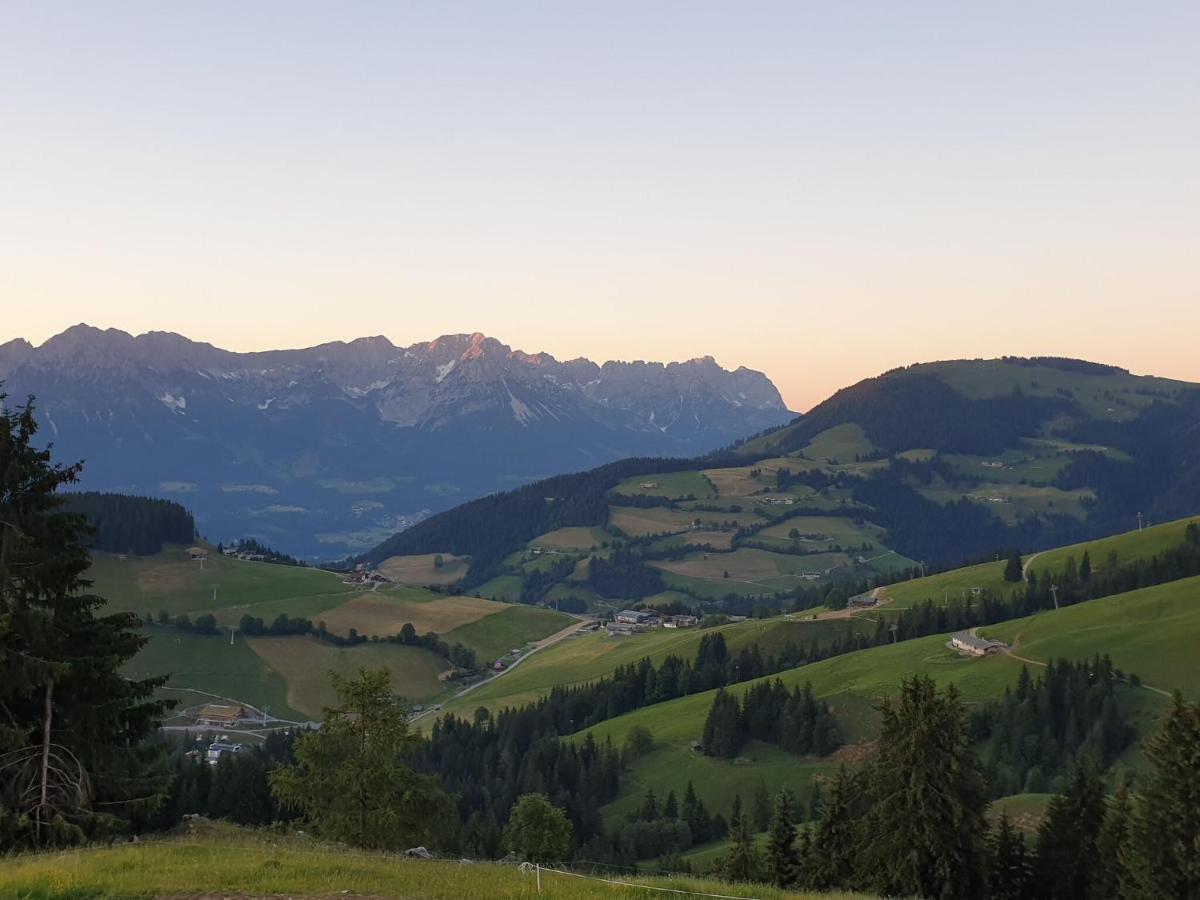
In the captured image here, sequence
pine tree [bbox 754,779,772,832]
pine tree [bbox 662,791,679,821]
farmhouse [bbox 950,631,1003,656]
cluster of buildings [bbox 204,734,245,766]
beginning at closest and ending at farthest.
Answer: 1. pine tree [bbox 754,779,772,832]
2. pine tree [bbox 662,791,679,821]
3. farmhouse [bbox 950,631,1003,656]
4. cluster of buildings [bbox 204,734,245,766]

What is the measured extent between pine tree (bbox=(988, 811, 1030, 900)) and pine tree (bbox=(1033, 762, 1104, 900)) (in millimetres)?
1069

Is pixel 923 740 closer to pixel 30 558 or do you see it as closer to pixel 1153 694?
pixel 30 558

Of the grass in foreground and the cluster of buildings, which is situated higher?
the grass in foreground

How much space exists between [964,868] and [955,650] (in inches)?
4559

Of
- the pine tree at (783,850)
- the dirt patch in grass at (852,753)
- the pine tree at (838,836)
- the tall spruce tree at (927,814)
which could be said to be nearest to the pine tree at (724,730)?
the dirt patch in grass at (852,753)

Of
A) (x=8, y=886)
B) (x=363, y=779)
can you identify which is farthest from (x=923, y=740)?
(x=8, y=886)

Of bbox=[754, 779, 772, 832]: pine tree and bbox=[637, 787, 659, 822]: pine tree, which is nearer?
bbox=[754, 779, 772, 832]: pine tree

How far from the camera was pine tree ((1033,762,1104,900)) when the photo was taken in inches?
2367

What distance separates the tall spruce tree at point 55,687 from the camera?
31.6m

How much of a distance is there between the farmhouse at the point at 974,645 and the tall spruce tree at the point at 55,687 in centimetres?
14677

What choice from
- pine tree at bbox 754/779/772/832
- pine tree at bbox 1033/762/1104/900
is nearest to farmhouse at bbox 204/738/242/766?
pine tree at bbox 754/779/772/832

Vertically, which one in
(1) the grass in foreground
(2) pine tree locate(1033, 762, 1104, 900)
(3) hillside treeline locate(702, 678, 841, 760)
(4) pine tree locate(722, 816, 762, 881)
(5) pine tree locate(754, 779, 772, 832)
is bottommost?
(5) pine tree locate(754, 779, 772, 832)

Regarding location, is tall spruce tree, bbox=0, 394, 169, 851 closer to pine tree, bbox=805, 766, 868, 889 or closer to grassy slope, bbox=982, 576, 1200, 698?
pine tree, bbox=805, 766, 868, 889

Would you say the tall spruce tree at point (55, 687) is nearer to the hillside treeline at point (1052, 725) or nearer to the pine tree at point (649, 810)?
the pine tree at point (649, 810)
